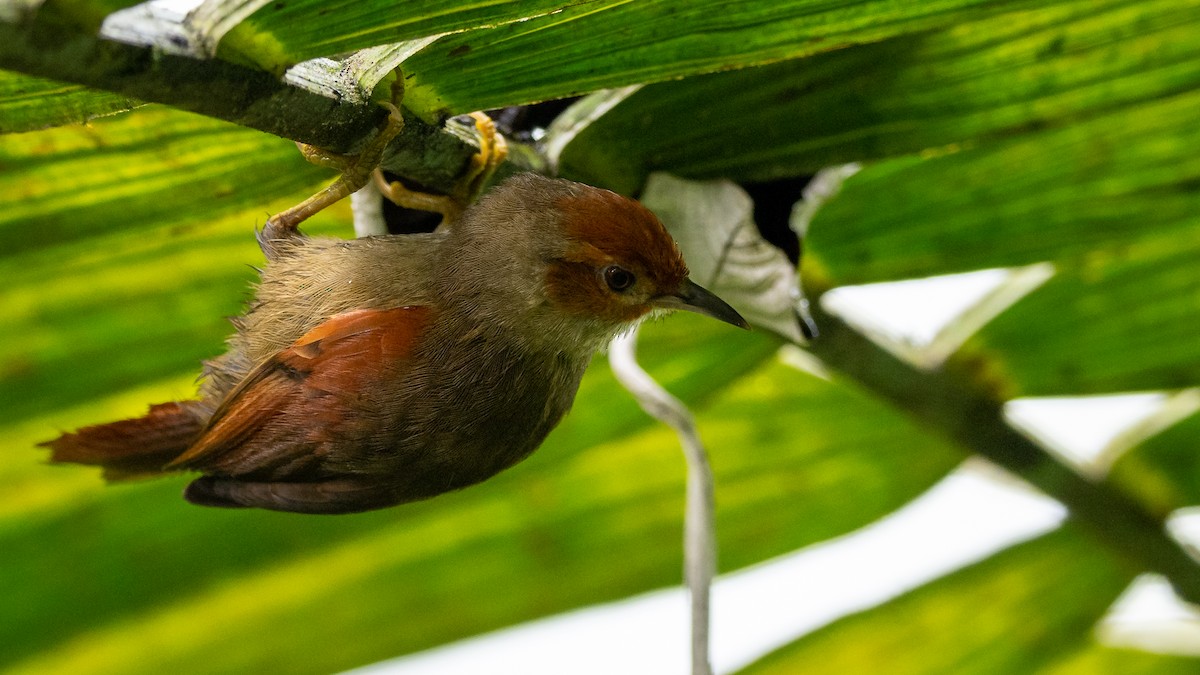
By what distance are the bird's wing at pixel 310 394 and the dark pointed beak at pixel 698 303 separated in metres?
0.50

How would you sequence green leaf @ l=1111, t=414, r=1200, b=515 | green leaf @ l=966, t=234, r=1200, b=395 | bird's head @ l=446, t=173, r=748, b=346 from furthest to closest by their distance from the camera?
1. green leaf @ l=1111, t=414, r=1200, b=515
2. green leaf @ l=966, t=234, r=1200, b=395
3. bird's head @ l=446, t=173, r=748, b=346

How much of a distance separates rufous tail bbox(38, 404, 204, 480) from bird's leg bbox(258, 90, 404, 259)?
1.32 ft

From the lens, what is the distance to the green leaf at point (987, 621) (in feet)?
11.2

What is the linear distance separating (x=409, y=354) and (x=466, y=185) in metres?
0.35

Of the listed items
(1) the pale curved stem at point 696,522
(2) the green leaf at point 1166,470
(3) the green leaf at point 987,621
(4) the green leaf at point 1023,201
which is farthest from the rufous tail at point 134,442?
(2) the green leaf at point 1166,470

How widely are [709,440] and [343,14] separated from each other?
1.95 metres

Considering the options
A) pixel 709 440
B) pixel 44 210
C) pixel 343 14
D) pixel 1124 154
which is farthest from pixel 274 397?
pixel 1124 154

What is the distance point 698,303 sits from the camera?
2.41 meters

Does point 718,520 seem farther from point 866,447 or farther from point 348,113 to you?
point 348,113

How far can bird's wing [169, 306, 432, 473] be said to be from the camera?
2.27 m

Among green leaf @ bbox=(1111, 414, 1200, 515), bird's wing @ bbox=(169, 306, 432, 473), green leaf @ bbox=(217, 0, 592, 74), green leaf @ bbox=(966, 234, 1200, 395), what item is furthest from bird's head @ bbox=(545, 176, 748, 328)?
green leaf @ bbox=(1111, 414, 1200, 515)

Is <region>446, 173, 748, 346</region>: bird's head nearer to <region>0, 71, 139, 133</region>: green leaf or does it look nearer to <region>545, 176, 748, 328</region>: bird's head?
<region>545, 176, 748, 328</region>: bird's head

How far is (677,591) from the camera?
3.46m

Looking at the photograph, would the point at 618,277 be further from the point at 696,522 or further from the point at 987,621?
the point at 987,621
